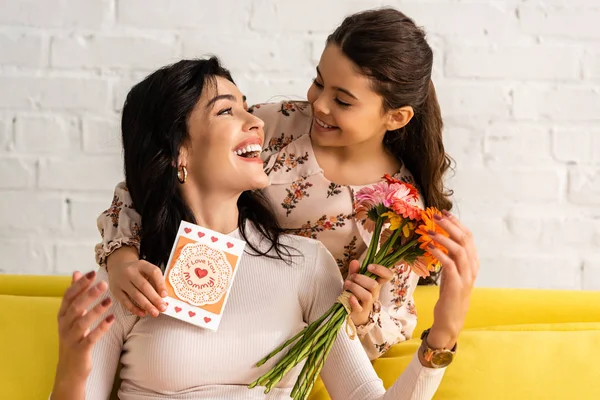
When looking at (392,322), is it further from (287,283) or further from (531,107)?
(531,107)

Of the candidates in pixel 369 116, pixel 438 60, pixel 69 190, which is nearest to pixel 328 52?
pixel 369 116

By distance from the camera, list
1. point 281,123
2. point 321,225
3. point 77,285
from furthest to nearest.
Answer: point 281,123 < point 321,225 < point 77,285

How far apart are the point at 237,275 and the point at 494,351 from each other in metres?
0.59

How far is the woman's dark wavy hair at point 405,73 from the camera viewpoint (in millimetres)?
1774

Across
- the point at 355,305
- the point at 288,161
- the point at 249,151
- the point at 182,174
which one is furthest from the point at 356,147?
the point at 355,305

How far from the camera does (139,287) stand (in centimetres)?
147

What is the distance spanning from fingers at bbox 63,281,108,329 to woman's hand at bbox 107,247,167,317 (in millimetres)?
191

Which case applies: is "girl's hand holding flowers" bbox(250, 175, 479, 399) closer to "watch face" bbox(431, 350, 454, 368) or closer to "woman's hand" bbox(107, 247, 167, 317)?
"watch face" bbox(431, 350, 454, 368)

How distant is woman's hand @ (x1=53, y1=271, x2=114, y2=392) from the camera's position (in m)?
1.25

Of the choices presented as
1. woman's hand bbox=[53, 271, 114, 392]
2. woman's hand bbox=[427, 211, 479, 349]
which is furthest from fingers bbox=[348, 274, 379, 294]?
woman's hand bbox=[53, 271, 114, 392]

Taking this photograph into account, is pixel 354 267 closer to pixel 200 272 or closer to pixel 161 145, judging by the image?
pixel 200 272

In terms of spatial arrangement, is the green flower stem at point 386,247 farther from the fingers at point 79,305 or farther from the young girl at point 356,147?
the fingers at point 79,305

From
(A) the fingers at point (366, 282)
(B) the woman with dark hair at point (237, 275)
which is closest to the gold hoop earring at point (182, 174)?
(B) the woman with dark hair at point (237, 275)

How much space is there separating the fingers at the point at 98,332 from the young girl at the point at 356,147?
32 centimetres
